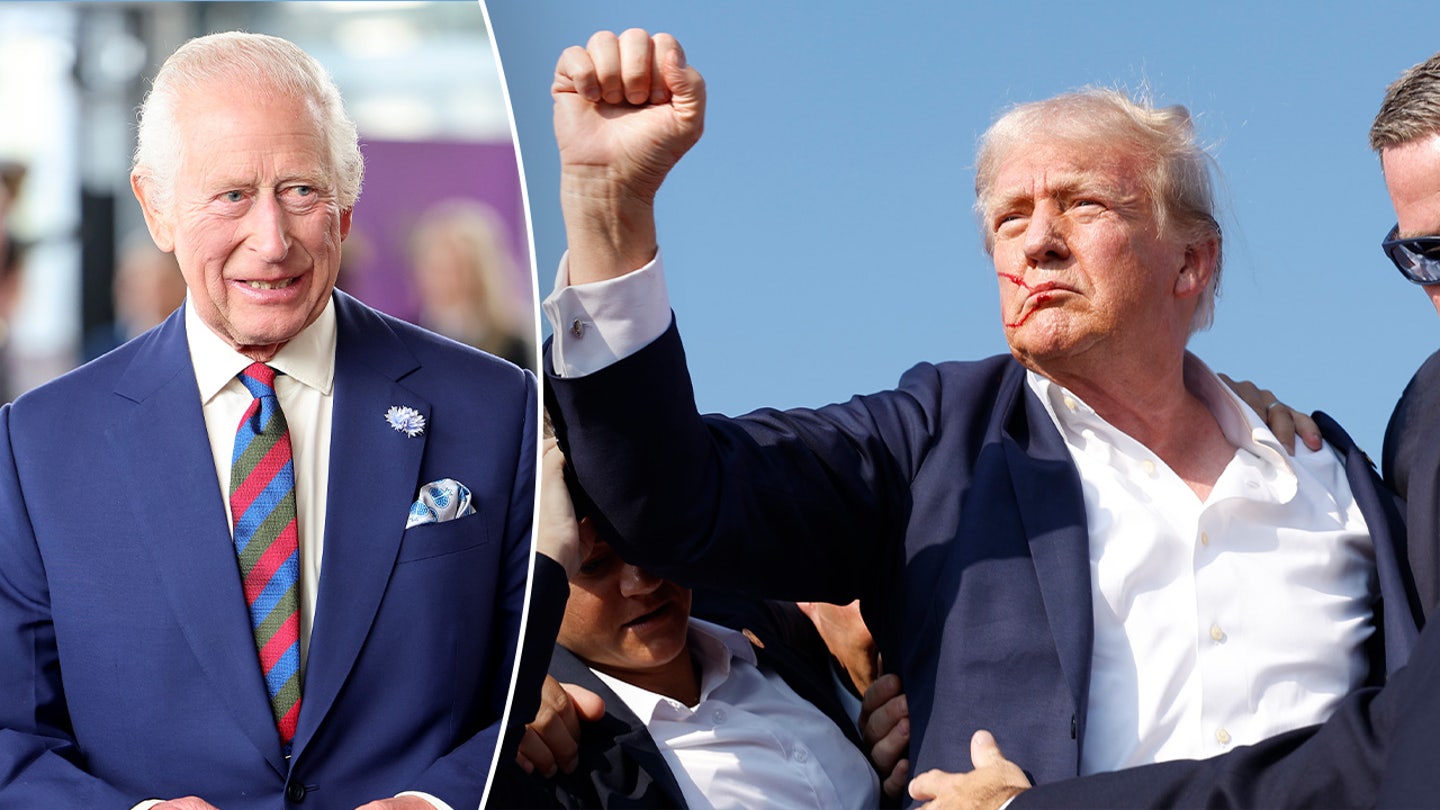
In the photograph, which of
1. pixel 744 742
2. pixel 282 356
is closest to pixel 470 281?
pixel 282 356

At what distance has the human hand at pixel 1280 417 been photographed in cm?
381

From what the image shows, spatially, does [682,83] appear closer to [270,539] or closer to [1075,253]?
[270,539]

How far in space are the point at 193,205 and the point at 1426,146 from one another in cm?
261

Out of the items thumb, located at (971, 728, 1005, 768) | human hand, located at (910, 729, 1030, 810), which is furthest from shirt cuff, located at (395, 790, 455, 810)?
thumb, located at (971, 728, 1005, 768)

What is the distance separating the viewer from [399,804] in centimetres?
250

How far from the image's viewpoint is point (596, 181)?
9.87 ft

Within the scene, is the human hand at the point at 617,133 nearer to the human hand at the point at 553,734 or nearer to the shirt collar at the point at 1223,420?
the human hand at the point at 553,734

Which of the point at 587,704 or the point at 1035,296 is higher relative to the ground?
the point at 1035,296

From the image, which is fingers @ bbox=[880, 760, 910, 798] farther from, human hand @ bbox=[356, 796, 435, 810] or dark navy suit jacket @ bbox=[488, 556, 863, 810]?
human hand @ bbox=[356, 796, 435, 810]

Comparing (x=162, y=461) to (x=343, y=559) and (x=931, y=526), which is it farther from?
(x=931, y=526)

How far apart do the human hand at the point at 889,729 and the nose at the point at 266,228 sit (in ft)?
5.85

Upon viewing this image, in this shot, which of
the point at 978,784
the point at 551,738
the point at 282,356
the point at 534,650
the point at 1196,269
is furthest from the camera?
the point at 1196,269

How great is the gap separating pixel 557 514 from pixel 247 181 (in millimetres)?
977

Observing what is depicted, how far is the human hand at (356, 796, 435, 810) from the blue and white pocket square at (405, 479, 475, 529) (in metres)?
0.40
